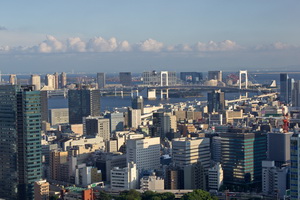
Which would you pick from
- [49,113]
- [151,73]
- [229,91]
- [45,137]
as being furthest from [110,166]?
[151,73]

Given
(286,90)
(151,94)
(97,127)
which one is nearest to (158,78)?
(151,94)

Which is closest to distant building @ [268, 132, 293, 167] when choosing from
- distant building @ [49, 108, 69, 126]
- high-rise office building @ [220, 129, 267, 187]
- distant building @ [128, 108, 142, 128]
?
high-rise office building @ [220, 129, 267, 187]

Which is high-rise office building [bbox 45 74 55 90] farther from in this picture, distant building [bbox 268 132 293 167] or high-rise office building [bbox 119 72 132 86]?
distant building [bbox 268 132 293 167]

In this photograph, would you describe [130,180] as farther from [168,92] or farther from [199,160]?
[168,92]

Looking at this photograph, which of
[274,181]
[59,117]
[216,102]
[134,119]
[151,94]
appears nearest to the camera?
[274,181]

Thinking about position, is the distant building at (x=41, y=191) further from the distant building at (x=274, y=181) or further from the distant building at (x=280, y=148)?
the distant building at (x=280, y=148)

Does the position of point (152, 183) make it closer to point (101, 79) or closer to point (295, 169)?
point (295, 169)
